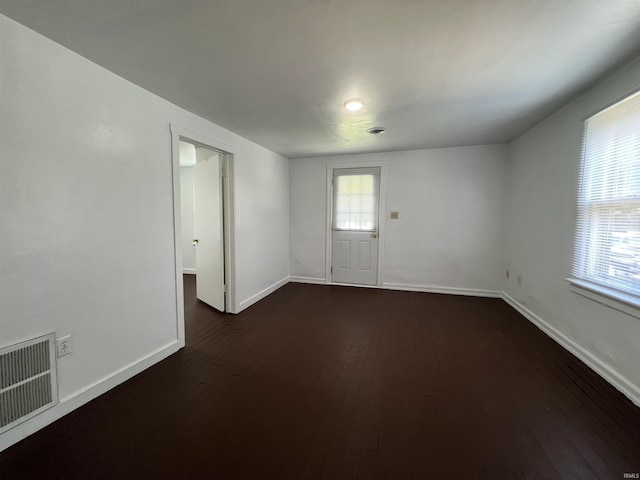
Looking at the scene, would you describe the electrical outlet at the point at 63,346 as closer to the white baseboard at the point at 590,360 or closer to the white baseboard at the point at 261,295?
the white baseboard at the point at 261,295

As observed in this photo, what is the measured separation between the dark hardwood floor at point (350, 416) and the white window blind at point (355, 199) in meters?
2.28

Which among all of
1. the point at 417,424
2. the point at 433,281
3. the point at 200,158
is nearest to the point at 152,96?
the point at 200,158

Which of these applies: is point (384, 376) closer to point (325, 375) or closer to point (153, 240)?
point (325, 375)

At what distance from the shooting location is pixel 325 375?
213 centimetres

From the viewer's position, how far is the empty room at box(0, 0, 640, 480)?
1.38 meters

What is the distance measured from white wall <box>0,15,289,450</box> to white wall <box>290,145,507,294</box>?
3.02 meters

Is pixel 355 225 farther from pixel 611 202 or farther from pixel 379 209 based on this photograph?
pixel 611 202

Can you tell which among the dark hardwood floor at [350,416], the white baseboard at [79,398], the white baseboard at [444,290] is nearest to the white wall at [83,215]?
the white baseboard at [79,398]

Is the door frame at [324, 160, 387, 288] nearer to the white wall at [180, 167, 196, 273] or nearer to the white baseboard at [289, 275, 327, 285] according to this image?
the white baseboard at [289, 275, 327, 285]

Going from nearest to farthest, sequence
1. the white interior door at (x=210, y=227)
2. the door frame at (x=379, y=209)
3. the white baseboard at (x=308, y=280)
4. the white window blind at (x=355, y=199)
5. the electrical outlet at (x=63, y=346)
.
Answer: the electrical outlet at (x=63, y=346) < the white interior door at (x=210, y=227) < the door frame at (x=379, y=209) < the white window blind at (x=355, y=199) < the white baseboard at (x=308, y=280)

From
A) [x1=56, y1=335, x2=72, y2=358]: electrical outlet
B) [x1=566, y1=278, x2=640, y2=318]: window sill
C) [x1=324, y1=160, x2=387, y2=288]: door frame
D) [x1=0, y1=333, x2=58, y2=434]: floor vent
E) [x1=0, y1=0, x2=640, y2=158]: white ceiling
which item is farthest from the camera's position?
[x1=324, y1=160, x2=387, y2=288]: door frame

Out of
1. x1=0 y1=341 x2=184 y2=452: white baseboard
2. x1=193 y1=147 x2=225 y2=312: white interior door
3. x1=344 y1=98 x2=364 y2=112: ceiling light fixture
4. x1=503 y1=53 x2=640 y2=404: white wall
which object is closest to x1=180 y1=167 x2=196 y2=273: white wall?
x1=193 y1=147 x2=225 y2=312: white interior door

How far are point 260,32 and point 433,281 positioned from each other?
414 centimetres

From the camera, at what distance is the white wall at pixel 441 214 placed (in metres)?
4.04
